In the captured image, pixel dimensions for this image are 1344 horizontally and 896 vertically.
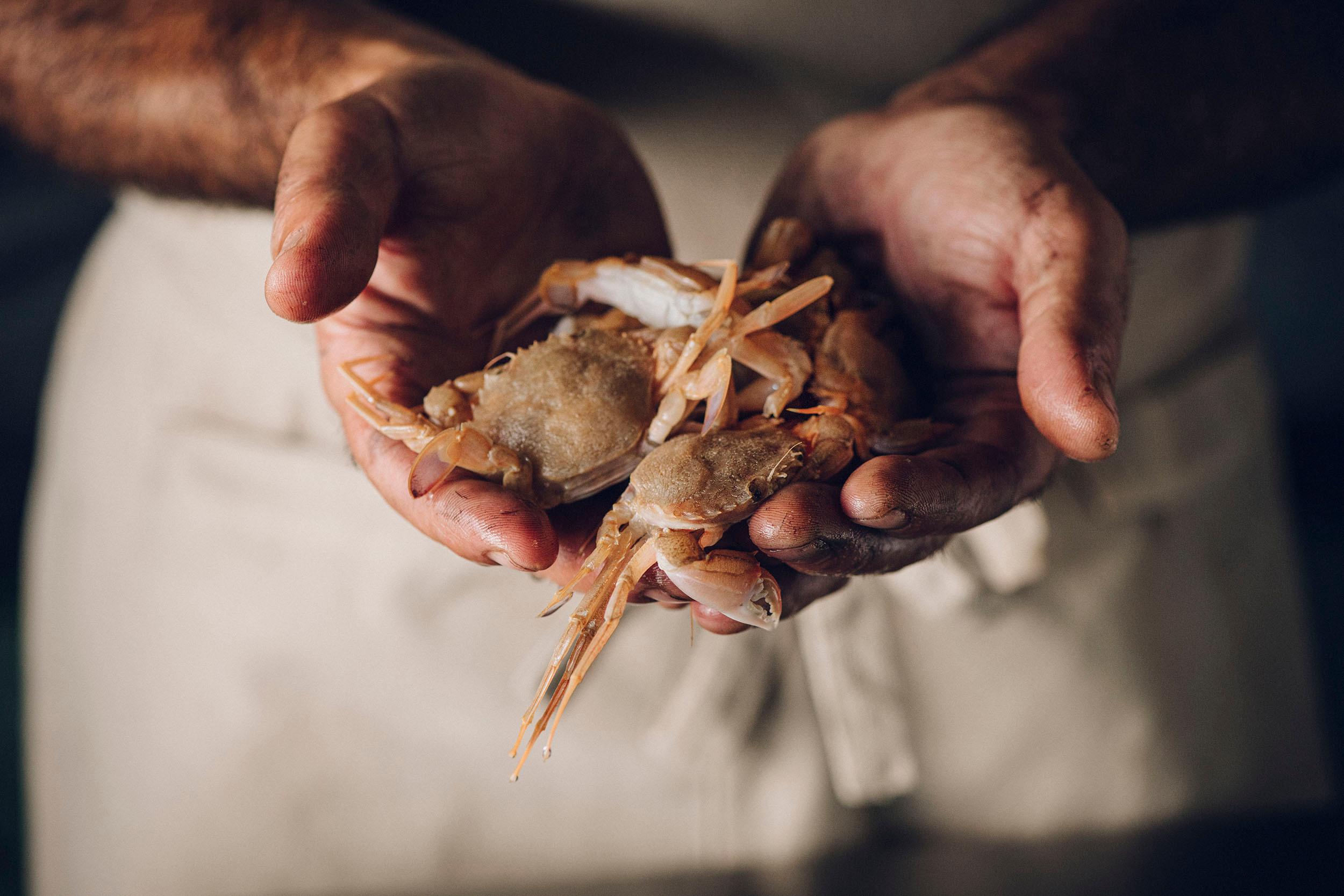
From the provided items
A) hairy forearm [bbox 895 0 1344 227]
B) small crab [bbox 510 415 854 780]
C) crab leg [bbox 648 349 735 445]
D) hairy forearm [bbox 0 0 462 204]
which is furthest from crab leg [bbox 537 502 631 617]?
hairy forearm [bbox 895 0 1344 227]

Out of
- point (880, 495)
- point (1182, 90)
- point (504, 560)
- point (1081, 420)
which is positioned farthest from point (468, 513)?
point (1182, 90)

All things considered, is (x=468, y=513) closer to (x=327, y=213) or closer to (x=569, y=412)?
(x=569, y=412)

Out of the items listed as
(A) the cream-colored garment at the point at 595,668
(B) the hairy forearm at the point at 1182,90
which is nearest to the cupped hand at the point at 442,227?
(A) the cream-colored garment at the point at 595,668

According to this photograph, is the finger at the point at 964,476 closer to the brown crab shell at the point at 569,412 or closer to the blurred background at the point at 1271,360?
the brown crab shell at the point at 569,412

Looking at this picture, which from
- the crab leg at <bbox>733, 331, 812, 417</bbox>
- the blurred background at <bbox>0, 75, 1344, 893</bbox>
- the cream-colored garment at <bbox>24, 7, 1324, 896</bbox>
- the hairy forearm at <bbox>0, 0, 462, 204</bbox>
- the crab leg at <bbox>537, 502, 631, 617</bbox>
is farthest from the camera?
the blurred background at <bbox>0, 75, 1344, 893</bbox>

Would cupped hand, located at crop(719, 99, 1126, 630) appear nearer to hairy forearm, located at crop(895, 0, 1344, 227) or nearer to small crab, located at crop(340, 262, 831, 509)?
small crab, located at crop(340, 262, 831, 509)

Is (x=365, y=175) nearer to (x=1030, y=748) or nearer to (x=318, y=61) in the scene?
(x=318, y=61)
